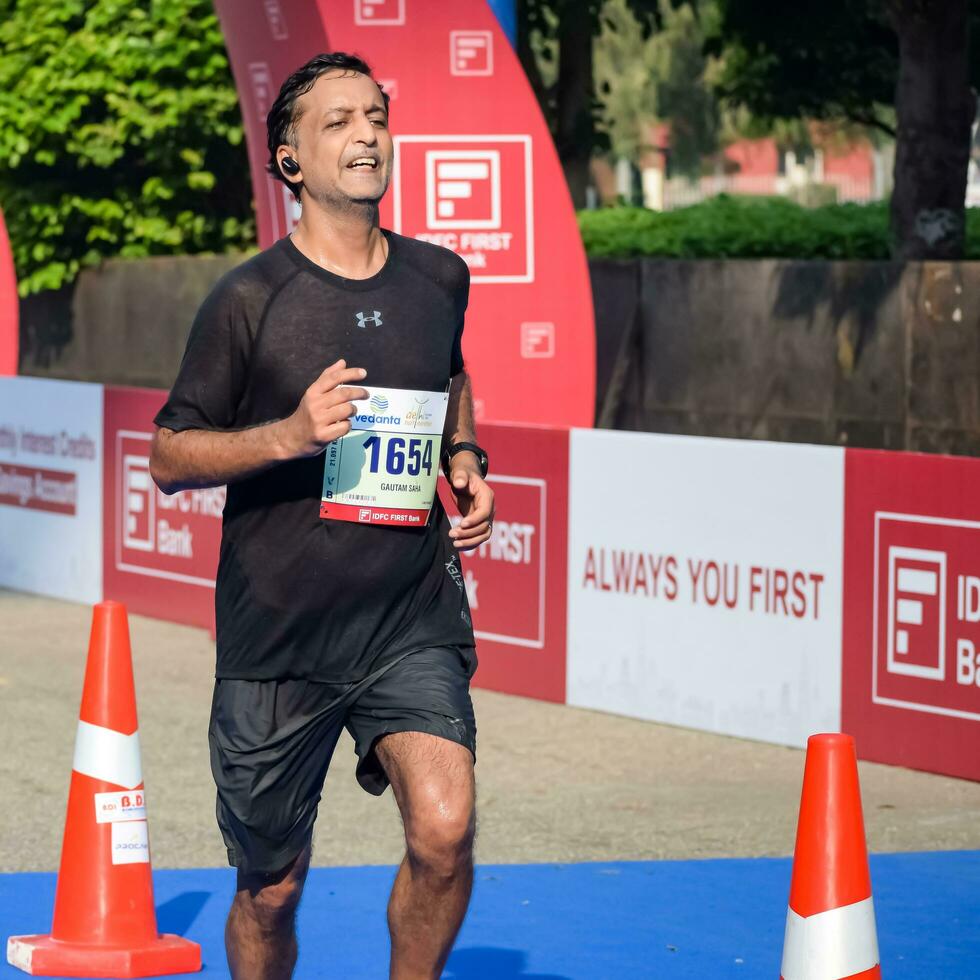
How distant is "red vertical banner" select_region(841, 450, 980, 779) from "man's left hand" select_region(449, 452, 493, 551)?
12.5 feet

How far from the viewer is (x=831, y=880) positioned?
404cm

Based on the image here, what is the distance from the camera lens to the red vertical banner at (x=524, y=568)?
9.81m

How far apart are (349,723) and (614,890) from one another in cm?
232

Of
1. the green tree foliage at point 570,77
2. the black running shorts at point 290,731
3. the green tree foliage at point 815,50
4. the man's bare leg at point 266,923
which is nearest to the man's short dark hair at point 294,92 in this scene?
the black running shorts at point 290,731

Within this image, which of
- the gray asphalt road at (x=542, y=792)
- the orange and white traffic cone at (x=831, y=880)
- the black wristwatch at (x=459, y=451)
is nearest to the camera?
the orange and white traffic cone at (x=831, y=880)

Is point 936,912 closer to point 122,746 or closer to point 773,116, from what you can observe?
point 122,746

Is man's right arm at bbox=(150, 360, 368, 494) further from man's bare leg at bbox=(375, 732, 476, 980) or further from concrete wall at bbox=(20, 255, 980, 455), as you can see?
concrete wall at bbox=(20, 255, 980, 455)

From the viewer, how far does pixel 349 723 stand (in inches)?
180

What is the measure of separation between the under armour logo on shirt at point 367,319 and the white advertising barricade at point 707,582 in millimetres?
4412

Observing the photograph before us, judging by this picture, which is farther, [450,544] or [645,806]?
[645,806]

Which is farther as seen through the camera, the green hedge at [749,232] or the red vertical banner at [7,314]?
the green hedge at [749,232]

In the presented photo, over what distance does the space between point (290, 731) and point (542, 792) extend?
12.3 feet

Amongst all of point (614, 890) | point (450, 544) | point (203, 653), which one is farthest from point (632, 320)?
point (450, 544)

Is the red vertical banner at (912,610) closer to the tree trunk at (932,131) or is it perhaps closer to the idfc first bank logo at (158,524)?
the idfc first bank logo at (158,524)
